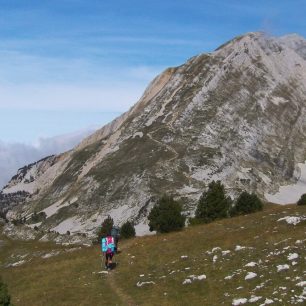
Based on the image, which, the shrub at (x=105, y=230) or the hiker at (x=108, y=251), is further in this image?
the shrub at (x=105, y=230)

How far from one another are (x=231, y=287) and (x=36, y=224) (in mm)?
174697

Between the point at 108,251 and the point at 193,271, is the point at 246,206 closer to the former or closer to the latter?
the point at 108,251

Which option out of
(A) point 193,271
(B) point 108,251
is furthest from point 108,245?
(A) point 193,271

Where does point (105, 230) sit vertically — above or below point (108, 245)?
below

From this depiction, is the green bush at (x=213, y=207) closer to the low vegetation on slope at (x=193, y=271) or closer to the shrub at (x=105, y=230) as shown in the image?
the low vegetation on slope at (x=193, y=271)

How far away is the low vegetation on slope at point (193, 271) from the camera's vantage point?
1150 inches

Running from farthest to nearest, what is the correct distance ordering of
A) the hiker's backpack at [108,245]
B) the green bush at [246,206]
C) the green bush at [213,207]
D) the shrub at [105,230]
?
the shrub at [105,230]
the green bush at [246,206]
the green bush at [213,207]
the hiker's backpack at [108,245]

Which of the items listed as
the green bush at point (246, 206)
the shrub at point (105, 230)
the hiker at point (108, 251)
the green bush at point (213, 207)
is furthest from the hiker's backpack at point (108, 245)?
the green bush at point (246, 206)

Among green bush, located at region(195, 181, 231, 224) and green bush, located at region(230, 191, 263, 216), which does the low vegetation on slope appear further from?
green bush, located at region(230, 191, 263, 216)

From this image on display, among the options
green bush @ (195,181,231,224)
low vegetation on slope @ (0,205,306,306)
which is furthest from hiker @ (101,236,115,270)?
green bush @ (195,181,231,224)

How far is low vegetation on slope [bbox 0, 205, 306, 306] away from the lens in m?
29.2

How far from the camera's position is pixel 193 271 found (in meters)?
35.2

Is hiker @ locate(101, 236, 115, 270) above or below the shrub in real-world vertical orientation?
above

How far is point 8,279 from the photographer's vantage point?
153 ft
